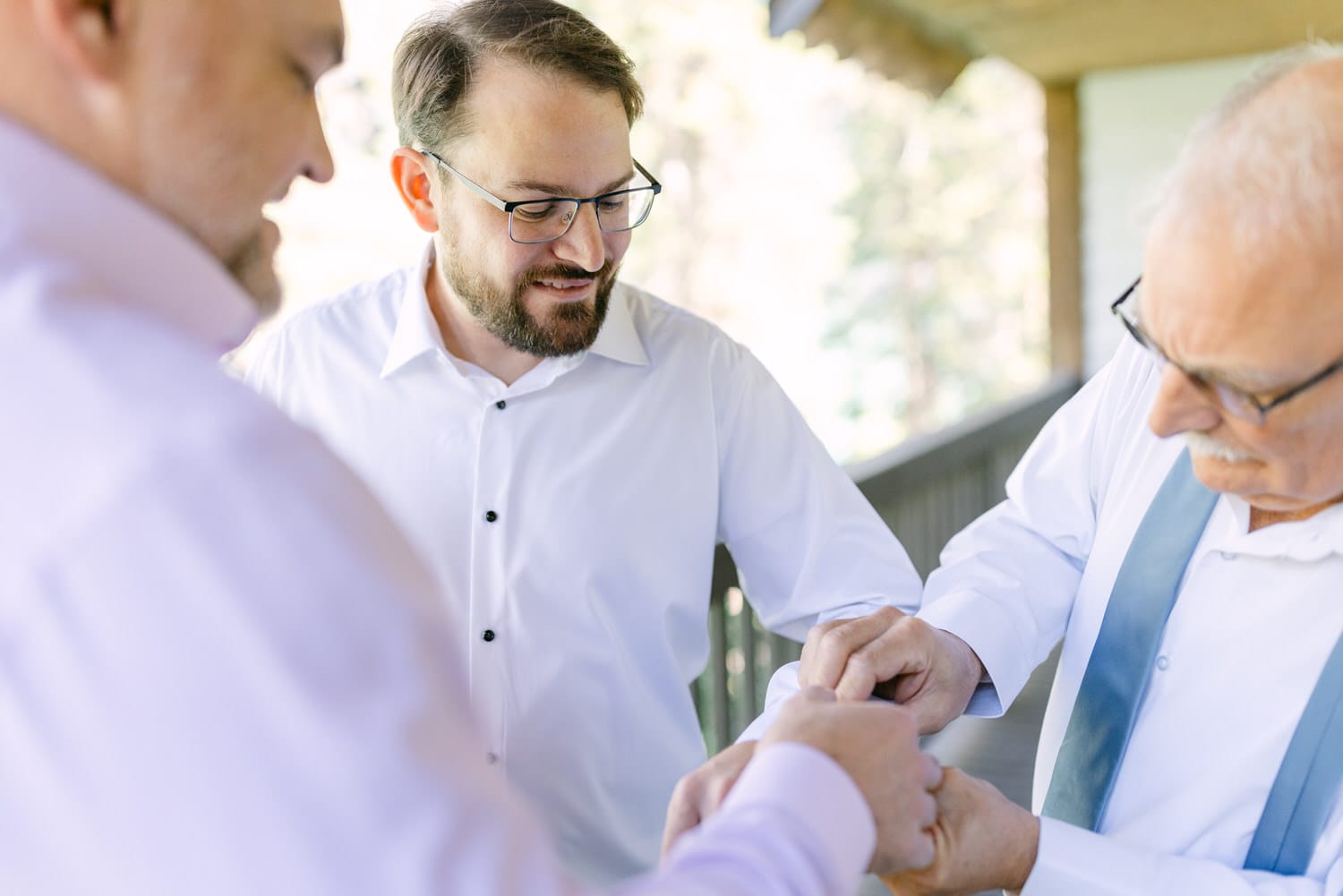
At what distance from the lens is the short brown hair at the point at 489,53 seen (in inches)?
69.9

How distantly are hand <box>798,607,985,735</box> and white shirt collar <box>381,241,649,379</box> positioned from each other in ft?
2.09

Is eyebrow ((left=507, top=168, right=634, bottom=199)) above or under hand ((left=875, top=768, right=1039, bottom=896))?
above

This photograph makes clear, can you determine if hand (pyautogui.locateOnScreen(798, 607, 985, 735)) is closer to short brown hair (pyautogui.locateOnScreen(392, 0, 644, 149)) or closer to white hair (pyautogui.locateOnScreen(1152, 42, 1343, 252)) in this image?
white hair (pyautogui.locateOnScreen(1152, 42, 1343, 252))

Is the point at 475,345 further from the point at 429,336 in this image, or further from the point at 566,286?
the point at 566,286

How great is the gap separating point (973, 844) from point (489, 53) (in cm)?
129

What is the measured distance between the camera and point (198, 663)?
0.66 metres

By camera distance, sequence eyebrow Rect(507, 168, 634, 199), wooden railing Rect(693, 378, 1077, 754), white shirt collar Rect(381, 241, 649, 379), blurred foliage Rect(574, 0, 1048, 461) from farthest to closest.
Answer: blurred foliage Rect(574, 0, 1048, 461) < wooden railing Rect(693, 378, 1077, 754) < white shirt collar Rect(381, 241, 649, 379) < eyebrow Rect(507, 168, 634, 199)

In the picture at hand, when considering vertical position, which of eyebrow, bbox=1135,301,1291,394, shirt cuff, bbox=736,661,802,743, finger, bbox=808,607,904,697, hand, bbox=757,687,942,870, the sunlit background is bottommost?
the sunlit background

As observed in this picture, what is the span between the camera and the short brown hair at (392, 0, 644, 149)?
178 centimetres

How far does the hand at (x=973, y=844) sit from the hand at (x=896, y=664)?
176 mm

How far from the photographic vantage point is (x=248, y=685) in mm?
664

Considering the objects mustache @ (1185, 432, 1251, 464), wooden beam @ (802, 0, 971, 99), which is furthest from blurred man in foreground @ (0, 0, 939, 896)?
wooden beam @ (802, 0, 971, 99)

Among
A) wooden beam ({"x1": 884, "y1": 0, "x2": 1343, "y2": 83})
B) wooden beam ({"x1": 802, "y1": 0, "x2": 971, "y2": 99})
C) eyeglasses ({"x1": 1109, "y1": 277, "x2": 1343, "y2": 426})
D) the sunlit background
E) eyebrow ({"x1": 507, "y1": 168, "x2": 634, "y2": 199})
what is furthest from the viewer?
the sunlit background

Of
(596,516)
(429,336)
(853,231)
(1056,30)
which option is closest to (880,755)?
(596,516)
